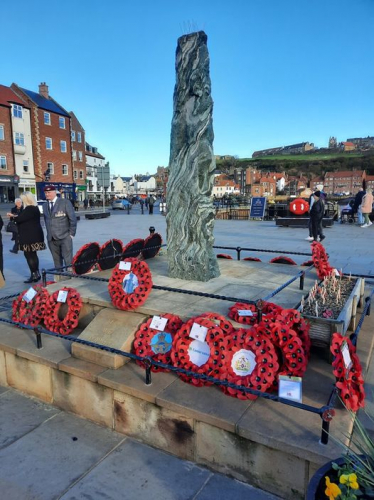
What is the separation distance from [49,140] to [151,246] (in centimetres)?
4168

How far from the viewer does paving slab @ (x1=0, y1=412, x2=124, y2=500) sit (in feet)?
7.79

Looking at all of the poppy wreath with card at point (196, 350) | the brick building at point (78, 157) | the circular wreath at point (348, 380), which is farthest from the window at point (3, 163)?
the circular wreath at point (348, 380)

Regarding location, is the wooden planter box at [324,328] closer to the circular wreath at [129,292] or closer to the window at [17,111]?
the circular wreath at [129,292]

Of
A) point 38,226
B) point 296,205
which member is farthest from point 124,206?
point 38,226

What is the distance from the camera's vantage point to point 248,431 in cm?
238

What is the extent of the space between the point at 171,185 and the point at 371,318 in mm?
3422

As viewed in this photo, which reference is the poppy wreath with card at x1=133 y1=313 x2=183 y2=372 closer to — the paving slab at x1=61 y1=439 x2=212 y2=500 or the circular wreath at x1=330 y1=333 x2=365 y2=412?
the paving slab at x1=61 y1=439 x2=212 y2=500

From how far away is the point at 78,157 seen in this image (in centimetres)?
5141

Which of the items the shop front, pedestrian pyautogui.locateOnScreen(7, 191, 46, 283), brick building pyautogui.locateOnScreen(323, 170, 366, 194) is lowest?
pedestrian pyautogui.locateOnScreen(7, 191, 46, 283)

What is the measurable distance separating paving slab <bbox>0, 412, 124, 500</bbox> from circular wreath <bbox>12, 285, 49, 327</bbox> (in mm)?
1422

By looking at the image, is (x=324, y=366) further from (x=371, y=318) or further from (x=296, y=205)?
(x=296, y=205)

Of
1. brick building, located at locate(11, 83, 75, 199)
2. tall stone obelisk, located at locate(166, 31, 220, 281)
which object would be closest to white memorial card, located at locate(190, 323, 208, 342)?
tall stone obelisk, located at locate(166, 31, 220, 281)

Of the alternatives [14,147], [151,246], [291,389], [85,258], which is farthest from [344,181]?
[291,389]

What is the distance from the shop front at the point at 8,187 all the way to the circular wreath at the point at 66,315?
38617 mm
